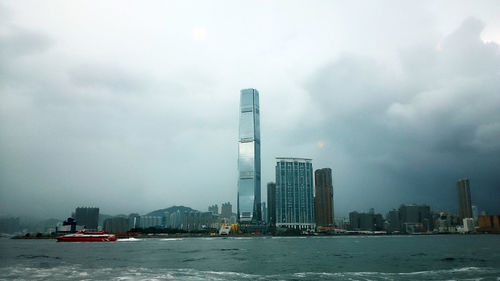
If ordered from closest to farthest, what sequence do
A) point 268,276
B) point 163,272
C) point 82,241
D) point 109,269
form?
point 268,276
point 163,272
point 109,269
point 82,241

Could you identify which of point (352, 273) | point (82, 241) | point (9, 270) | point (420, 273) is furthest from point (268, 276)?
point (82, 241)

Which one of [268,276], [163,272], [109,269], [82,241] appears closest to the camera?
[268,276]

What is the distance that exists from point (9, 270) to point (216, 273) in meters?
36.2

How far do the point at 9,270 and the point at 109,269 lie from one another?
1701 centimetres

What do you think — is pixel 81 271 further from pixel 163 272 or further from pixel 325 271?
pixel 325 271

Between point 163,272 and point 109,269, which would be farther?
point 109,269

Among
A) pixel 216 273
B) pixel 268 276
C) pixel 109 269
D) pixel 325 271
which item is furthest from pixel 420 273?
pixel 109 269

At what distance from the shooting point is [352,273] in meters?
58.5

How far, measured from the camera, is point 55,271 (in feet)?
198

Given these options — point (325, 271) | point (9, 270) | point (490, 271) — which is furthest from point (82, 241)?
point (490, 271)

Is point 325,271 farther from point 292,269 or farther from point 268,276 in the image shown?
point 268,276

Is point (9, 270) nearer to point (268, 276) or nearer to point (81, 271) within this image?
point (81, 271)

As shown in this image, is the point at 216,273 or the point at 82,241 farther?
the point at 82,241

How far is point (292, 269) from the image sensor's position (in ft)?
208
